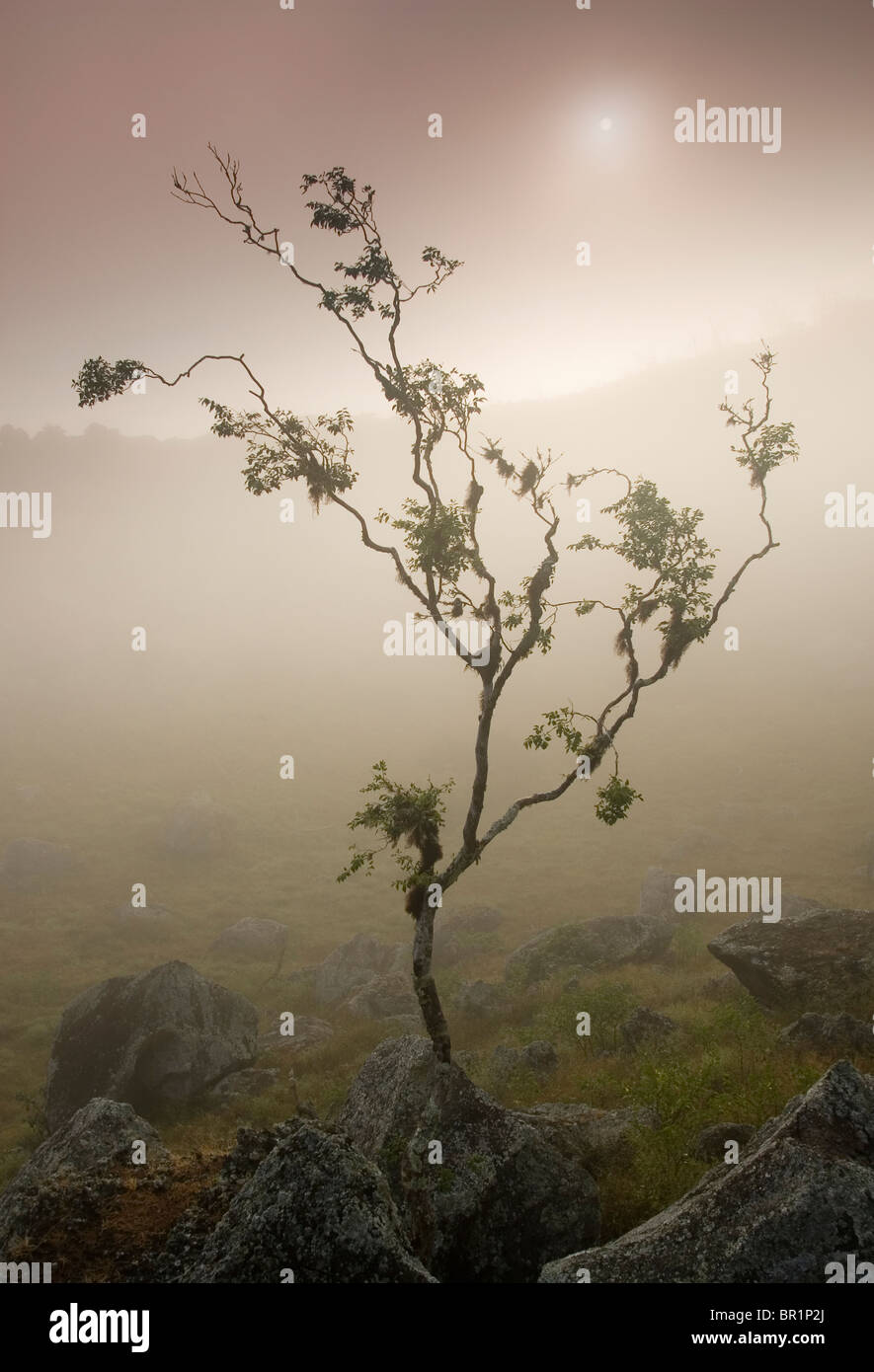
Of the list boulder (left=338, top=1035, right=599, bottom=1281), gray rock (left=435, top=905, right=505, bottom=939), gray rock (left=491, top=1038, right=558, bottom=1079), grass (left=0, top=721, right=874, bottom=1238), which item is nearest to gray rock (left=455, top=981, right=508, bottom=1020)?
grass (left=0, top=721, right=874, bottom=1238)

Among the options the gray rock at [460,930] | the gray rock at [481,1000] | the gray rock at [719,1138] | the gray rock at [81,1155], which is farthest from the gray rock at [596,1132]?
the gray rock at [460,930]

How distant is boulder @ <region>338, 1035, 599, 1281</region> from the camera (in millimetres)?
11898

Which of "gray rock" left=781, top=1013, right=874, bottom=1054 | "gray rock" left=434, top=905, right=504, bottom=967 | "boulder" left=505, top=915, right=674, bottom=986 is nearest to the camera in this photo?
"gray rock" left=781, top=1013, right=874, bottom=1054

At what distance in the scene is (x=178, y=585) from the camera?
17812cm

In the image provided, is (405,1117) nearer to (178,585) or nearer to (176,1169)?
(176,1169)

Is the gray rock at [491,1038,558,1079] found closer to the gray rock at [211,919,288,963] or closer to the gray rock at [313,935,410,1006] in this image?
the gray rock at [313,935,410,1006]

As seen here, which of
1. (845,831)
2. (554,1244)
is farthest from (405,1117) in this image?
(845,831)

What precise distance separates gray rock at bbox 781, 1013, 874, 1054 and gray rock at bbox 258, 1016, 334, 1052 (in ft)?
64.5

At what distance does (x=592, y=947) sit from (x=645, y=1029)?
13.6 metres

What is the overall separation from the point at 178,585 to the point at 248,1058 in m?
167

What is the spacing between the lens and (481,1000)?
3153cm

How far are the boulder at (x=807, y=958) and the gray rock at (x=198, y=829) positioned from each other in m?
51.7

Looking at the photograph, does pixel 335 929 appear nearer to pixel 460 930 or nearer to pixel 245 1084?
pixel 460 930

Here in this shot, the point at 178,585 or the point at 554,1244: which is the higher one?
the point at 178,585
